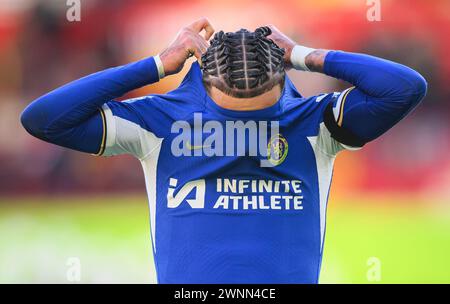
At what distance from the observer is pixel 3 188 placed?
4789 mm

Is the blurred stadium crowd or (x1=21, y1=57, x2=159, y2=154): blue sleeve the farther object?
the blurred stadium crowd

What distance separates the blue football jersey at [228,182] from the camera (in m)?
1.77

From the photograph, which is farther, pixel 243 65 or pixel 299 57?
pixel 299 57

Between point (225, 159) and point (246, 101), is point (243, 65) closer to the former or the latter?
point (246, 101)

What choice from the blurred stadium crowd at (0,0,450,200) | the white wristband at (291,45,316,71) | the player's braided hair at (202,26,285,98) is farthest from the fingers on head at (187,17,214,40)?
the blurred stadium crowd at (0,0,450,200)

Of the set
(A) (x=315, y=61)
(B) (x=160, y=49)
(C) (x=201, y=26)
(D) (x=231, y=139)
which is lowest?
(D) (x=231, y=139)

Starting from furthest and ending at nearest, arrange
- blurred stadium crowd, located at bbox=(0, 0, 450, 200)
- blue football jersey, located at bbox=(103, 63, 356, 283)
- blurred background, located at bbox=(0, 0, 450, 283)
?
blurred stadium crowd, located at bbox=(0, 0, 450, 200), blurred background, located at bbox=(0, 0, 450, 283), blue football jersey, located at bbox=(103, 63, 356, 283)

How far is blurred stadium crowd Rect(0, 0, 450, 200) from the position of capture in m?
4.82

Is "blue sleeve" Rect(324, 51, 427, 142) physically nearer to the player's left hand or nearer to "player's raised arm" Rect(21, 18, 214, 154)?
the player's left hand

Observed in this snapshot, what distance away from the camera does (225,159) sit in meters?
1.81

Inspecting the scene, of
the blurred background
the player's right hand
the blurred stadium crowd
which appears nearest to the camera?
the player's right hand

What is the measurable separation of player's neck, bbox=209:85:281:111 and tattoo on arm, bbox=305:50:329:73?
0.55 feet

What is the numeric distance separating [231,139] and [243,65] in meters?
0.19

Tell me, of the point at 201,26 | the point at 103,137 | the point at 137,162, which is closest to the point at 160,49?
the point at 137,162
